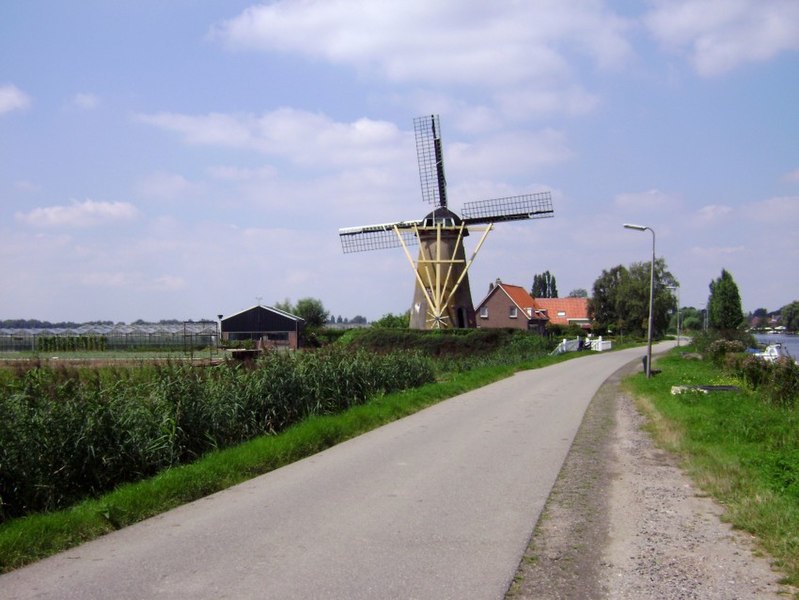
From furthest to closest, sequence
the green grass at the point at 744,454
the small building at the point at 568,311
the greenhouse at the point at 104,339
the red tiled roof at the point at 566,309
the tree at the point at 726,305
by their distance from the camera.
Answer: the red tiled roof at the point at 566,309 → the small building at the point at 568,311 → the tree at the point at 726,305 → the greenhouse at the point at 104,339 → the green grass at the point at 744,454

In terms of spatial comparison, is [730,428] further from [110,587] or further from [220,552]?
[110,587]

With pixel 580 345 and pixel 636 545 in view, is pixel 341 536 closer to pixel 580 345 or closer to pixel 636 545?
pixel 636 545

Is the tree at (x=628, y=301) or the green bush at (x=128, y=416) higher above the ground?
the tree at (x=628, y=301)

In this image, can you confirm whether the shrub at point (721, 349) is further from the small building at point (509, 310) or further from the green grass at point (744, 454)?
the small building at point (509, 310)

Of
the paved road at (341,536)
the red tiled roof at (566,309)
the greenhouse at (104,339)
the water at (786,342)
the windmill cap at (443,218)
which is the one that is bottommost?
the water at (786,342)

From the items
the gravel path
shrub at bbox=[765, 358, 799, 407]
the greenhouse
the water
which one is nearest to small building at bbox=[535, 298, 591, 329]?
the water

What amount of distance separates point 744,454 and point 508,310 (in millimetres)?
71143

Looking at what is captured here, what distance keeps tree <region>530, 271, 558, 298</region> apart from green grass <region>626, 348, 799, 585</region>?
118569 millimetres

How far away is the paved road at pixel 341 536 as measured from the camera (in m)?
5.79

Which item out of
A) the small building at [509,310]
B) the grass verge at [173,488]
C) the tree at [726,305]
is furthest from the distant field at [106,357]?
the tree at [726,305]

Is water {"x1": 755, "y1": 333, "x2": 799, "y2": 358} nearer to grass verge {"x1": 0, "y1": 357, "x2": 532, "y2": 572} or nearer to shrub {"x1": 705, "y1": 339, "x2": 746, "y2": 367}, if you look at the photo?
shrub {"x1": 705, "y1": 339, "x2": 746, "y2": 367}

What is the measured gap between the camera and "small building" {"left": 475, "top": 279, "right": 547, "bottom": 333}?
3199 inches

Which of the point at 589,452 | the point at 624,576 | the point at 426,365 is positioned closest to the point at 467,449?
the point at 589,452

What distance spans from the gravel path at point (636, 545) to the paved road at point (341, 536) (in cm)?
28
